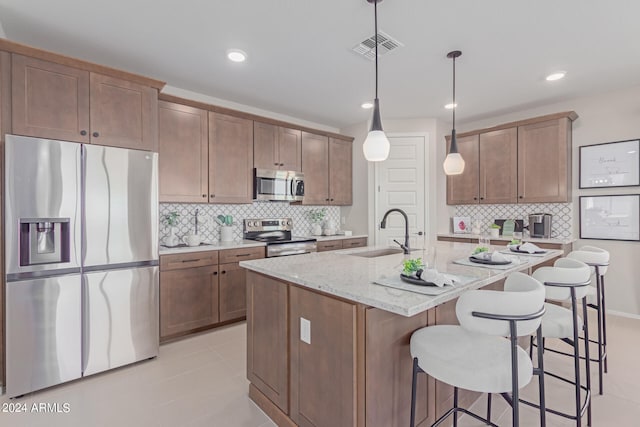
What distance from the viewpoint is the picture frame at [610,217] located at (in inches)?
143

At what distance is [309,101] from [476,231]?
317cm

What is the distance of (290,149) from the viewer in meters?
4.37

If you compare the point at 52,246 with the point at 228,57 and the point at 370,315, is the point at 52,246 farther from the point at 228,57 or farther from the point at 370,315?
A: the point at 370,315

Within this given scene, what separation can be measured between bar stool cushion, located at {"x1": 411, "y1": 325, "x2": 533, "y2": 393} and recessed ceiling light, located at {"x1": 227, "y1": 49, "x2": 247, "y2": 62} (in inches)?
104

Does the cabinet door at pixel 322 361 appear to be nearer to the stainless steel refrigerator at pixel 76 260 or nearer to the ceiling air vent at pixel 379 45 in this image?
the stainless steel refrigerator at pixel 76 260

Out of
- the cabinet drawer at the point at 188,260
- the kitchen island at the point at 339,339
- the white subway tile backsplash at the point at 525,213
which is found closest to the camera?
the kitchen island at the point at 339,339

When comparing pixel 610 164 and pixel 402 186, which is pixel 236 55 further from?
pixel 610 164

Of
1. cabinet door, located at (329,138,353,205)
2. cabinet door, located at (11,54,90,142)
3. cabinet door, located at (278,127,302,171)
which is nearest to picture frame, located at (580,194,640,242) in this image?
cabinet door, located at (329,138,353,205)

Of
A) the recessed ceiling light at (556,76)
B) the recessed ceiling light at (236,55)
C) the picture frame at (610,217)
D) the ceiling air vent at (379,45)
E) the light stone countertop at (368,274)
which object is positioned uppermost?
the recessed ceiling light at (556,76)

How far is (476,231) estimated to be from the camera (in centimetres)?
480

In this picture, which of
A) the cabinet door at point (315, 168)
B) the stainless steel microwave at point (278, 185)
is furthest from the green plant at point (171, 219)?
the cabinet door at point (315, 168)

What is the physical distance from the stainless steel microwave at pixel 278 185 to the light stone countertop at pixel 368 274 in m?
1.75

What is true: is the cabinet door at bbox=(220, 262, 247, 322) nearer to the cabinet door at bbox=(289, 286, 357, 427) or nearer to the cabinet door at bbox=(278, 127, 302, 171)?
the cabinet door at bbox=(278, 127, 302, 171)

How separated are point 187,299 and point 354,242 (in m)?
2.55
